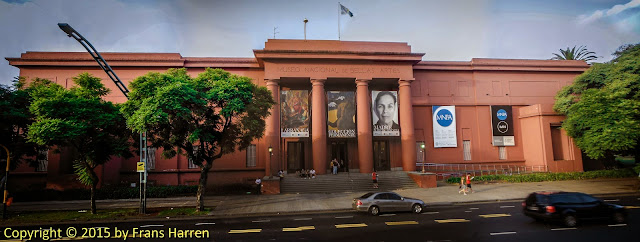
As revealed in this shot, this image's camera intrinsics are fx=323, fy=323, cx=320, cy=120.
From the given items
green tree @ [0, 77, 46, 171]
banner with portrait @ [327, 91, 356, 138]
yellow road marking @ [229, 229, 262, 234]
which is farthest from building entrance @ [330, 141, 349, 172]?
green tree @ [0, 77, 46, 171]

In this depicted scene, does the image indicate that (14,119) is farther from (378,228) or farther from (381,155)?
(381,155)

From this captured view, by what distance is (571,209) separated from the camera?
40.3 feet

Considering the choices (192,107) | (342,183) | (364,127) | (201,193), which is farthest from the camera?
(364,127)

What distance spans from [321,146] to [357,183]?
4660 millimetres

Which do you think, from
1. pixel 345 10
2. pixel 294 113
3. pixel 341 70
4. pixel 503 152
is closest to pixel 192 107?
pixel 294 113

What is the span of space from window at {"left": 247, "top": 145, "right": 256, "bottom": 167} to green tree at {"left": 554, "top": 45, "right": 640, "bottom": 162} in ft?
96.4

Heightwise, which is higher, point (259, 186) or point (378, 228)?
point (259, 186)

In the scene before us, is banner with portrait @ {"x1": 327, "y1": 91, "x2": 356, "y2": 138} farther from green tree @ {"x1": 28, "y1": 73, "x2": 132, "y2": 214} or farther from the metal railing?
green tree @ {"x1": 28, "y1": 73, "x2": 132, "y2": 214}

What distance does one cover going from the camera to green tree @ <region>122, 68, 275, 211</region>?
630 inches

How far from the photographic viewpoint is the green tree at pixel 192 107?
16.0 meters

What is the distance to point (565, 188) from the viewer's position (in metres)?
24.3

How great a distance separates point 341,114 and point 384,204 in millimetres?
14696

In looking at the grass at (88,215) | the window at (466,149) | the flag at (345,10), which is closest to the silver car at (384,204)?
the grass at (88,215)

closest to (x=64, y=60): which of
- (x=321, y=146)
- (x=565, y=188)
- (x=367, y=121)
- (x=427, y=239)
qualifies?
(x=321, y=146)
